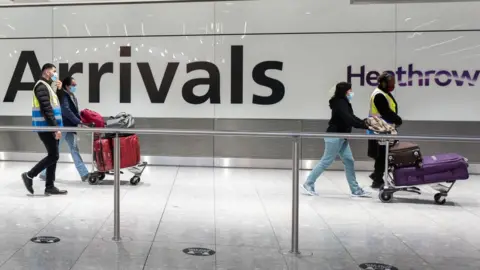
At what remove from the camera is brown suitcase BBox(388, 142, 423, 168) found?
5.72 metres

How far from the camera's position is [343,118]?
19.8 feet

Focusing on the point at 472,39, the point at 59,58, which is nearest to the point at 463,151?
the point at 472,39

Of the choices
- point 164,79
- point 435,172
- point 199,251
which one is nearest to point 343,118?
point 435,172

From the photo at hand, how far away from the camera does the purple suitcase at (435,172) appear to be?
5766mm

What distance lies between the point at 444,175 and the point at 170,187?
350 cm

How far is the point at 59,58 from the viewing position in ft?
29.4

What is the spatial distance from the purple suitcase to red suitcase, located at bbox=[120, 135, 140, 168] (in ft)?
11.4

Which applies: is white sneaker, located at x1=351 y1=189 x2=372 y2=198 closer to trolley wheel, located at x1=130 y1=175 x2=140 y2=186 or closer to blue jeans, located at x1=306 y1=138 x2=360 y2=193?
blue jeans, located at x1=306 y1=138 x2=360 y2=193

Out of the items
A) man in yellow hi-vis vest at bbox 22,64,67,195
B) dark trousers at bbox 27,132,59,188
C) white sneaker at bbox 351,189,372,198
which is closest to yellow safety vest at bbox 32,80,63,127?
man in yellow hi-vis vest at bbox 22,64,67,195

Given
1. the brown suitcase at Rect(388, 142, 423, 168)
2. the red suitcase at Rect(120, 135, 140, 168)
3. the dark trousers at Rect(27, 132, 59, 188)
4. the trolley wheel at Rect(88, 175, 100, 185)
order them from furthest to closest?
the trolley wheel at Rect(88, 175, 100, 185)
the red suitcase at Rect(120, 135, 140, 168)
the dark trousers at Rect(27, 132, 59, 188)
the brown suitcase at Rect(388, 142, 423, 168)

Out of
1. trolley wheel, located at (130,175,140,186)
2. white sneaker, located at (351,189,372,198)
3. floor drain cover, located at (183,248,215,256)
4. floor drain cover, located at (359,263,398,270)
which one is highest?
trolley wheel, located at (130,175,140,186)

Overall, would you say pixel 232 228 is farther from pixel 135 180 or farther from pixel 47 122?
pixel 47 122

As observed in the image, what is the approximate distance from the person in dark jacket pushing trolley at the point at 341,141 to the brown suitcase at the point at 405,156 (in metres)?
0.46

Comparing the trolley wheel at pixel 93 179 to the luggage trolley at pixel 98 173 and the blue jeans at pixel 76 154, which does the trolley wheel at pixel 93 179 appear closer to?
the luggage trolley at pixel 98 173
